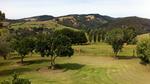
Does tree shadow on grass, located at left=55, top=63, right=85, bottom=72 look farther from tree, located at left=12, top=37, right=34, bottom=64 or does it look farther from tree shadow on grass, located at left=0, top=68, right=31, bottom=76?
tree, located at left=12, top=37, right=34, bottom=64

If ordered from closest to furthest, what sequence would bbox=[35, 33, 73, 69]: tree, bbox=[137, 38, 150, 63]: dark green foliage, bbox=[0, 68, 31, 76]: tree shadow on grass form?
1. bbox=[0, 68, 31, 76]: tree shadow on grass
2. bbox=[137, 38, 150, 63]: dark green foliage
3. bbox=[35, 33, 73, 69]: tree

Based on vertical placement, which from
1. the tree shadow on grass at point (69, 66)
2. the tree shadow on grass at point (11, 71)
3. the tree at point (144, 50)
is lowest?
the tree shadow on grass at point (11, 71)

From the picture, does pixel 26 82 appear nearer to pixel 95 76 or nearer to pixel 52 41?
pixel 95 76

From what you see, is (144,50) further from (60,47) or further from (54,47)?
(54,47)

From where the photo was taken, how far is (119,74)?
92688 millimetres

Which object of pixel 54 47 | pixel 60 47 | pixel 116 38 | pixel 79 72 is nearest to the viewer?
pixel 79 72

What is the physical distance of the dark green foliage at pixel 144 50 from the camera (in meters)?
103

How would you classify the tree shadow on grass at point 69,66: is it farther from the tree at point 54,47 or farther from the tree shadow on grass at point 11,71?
the tree shadow on grass at point 11,71

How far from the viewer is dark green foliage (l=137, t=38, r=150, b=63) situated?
338 feet

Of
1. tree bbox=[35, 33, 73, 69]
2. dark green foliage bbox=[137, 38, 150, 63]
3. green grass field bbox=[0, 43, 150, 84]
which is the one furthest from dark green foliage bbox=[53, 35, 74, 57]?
dark green foliage bbox=[137, 38, 150, 63]

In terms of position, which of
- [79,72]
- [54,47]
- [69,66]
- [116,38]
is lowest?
[79,72]

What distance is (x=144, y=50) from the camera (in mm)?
105938

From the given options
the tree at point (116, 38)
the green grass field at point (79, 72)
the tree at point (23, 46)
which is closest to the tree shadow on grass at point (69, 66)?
the green grass field at point (79, 72)

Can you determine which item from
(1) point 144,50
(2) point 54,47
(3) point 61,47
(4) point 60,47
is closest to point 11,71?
(2) point 54,47
